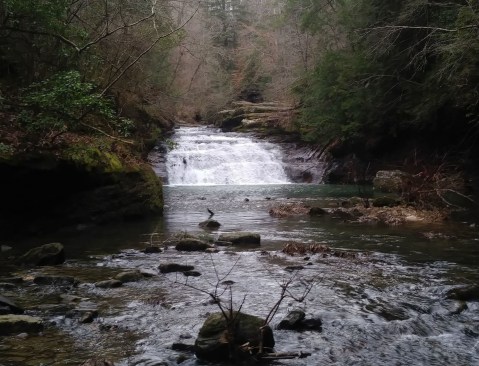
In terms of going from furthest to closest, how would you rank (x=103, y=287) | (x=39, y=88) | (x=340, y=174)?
(x=340, y=174), (x=39, y=88), (x=103, y=287)

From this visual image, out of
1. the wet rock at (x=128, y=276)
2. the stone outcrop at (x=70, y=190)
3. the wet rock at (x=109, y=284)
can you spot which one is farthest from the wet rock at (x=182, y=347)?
the stone outcrop at (x=70, y=190)

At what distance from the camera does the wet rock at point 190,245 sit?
977 cm

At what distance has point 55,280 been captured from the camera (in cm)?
720

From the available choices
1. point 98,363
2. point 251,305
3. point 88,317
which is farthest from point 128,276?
point 98,363

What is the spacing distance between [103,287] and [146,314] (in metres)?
1.38

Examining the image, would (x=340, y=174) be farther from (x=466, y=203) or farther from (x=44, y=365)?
(x=44, y=365)

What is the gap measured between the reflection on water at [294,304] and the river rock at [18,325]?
0.14 meters

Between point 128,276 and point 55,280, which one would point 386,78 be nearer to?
point 128,276

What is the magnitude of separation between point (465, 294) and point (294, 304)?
219 cm

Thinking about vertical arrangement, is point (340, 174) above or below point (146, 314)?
above

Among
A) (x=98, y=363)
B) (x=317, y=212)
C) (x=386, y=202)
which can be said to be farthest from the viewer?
(x=386, y=202)

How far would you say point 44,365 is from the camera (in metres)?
4.37

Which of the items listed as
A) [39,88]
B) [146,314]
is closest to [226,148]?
[39,88]

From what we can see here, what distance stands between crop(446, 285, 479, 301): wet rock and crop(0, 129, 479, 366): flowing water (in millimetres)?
150
